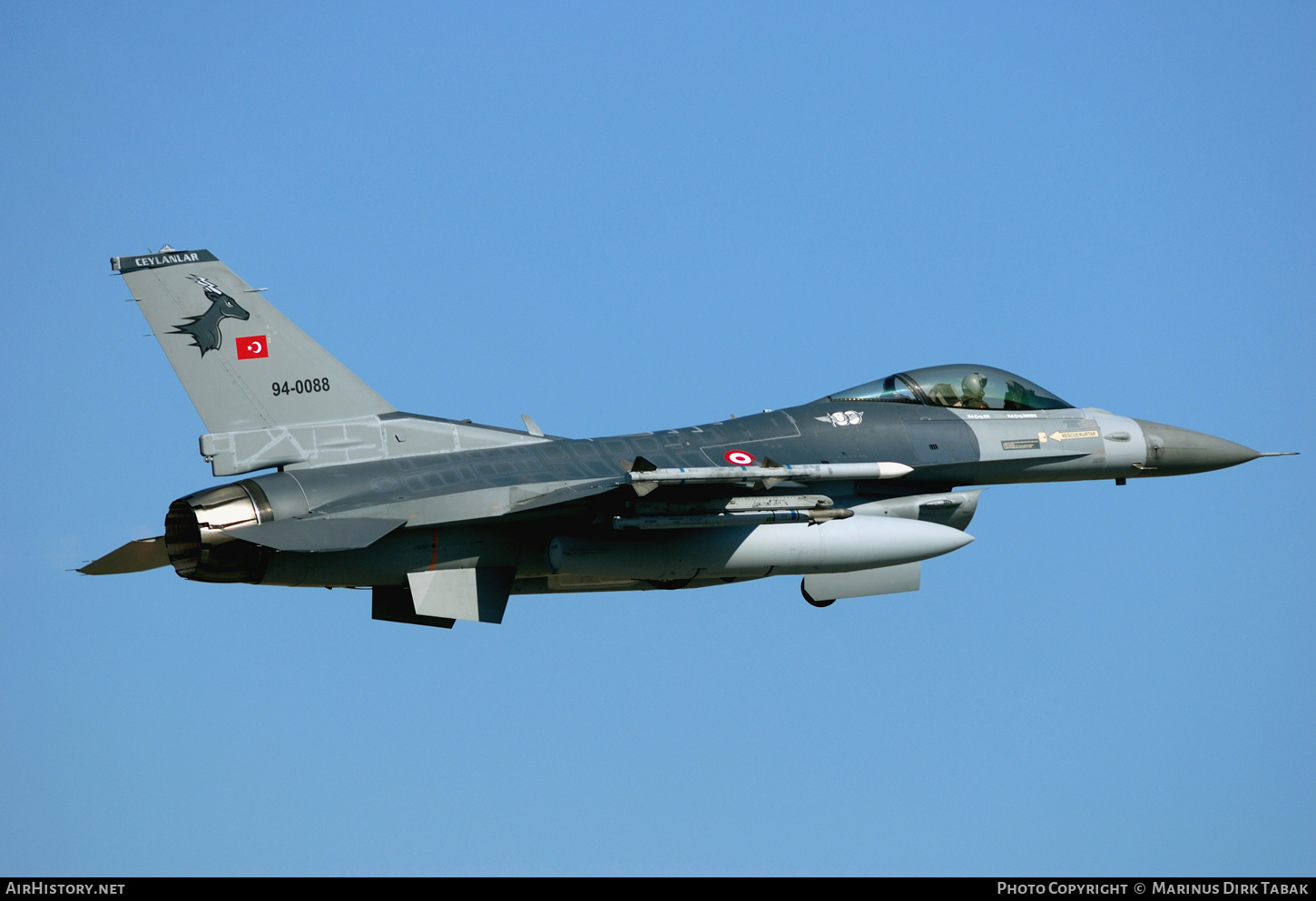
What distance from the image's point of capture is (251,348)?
15391mm

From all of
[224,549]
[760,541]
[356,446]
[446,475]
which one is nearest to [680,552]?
[760,541]

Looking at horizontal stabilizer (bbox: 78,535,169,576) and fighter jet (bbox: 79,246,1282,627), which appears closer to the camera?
fighter jet (bbox: 79,246,1282,627)

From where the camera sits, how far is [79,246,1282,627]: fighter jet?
14.4 metres

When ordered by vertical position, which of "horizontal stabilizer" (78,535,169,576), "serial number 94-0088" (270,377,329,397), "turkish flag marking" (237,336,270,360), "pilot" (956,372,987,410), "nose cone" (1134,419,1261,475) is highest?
"turkish flag marking" (237,336,270,360)

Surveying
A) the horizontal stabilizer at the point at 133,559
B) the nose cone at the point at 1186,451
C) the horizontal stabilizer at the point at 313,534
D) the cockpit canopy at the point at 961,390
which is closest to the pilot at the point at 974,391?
the cockpit canopy at the point at 961,390

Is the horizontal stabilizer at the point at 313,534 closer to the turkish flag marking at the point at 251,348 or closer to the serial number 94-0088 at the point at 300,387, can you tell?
the serial number 94-0088 at the point at 300,387

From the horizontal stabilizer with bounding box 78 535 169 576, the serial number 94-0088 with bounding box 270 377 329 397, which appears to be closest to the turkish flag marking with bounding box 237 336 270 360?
the serial number 94-0088 with bounding box 270 377 329 397

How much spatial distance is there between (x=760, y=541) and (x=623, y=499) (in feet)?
4.92

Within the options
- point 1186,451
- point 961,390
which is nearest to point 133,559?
point 961,390

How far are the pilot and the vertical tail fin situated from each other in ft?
22.1

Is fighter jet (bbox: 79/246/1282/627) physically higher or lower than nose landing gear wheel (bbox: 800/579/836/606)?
higher

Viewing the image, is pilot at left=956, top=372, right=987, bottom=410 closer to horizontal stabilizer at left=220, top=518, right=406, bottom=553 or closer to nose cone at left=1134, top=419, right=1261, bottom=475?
nose cone at left=1134, top=419, right=1261, bottom=475
